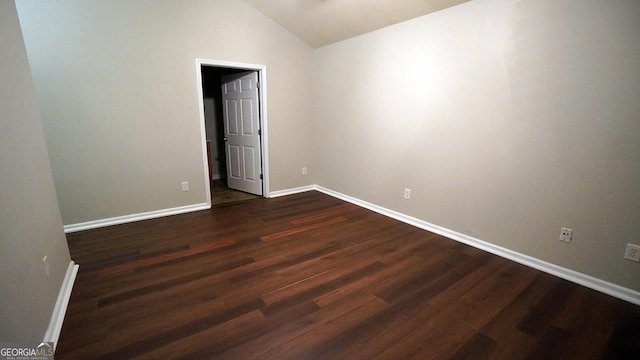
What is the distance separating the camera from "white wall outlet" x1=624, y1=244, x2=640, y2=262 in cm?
193

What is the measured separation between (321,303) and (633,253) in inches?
90.3

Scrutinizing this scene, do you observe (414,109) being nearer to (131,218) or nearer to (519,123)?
(519,123)

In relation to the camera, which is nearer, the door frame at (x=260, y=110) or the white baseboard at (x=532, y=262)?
the white baseboard at (x=532, y=262)

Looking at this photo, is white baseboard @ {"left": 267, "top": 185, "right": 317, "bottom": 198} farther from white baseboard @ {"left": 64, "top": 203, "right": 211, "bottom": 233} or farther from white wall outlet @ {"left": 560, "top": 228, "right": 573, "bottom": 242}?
white wall outlet @ {"left": 560, "top": 228, "right": 573, "bottom": 242}

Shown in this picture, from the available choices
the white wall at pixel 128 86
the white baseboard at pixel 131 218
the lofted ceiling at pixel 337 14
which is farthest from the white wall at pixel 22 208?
the lofted ceiling at pixel 337 14

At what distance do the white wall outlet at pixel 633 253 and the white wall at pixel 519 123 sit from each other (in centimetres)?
4

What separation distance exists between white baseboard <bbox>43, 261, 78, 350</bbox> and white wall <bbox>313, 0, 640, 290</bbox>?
3268 mm

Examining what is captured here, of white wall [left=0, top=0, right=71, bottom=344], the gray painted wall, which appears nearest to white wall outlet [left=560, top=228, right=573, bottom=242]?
the gray painted wall

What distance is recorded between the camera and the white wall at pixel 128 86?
9.00 feet

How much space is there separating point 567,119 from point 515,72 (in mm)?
565

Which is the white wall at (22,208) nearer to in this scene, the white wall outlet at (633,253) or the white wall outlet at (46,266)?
the white wall outlet at (46,266)

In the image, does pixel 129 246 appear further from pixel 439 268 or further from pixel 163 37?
pixel 439 268

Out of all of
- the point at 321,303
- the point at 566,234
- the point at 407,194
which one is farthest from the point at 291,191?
the point at 566,234

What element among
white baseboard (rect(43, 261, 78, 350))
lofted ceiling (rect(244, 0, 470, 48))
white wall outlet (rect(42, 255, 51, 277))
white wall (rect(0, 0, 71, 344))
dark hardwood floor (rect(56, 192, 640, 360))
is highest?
lofted ceiling (rect(244, 0, 470, 48))
